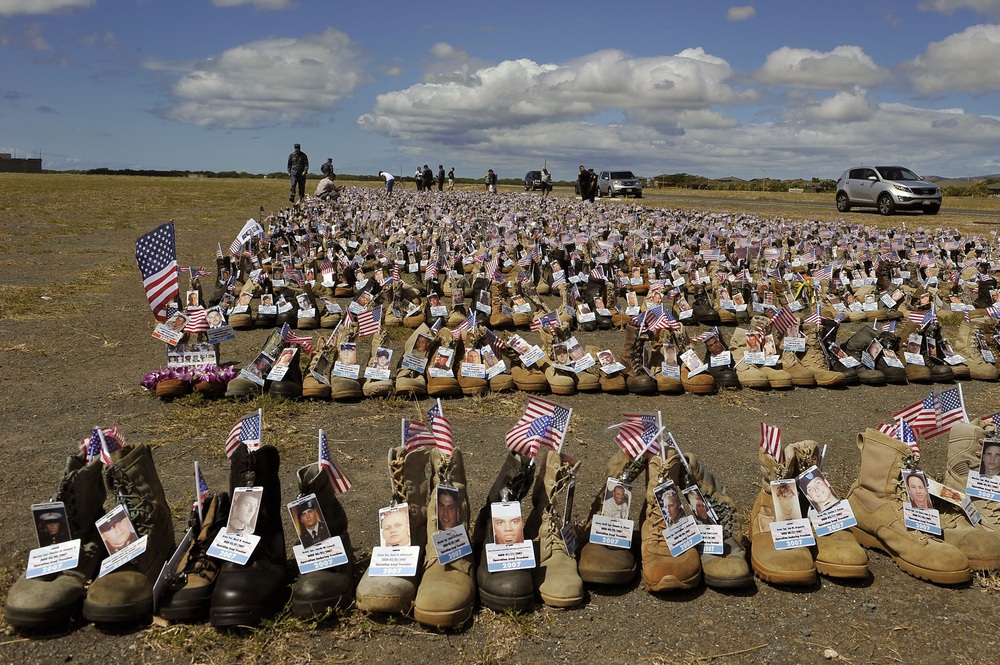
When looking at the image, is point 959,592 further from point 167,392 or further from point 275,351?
point 167,392

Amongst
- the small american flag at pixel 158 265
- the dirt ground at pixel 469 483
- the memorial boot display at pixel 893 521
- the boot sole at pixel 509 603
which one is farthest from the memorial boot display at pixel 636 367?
the small american flag at pixel 158 265

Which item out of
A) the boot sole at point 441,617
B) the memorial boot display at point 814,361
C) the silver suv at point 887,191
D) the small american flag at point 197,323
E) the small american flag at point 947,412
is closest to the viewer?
the boot sole at point 441,617

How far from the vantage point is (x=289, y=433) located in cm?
499

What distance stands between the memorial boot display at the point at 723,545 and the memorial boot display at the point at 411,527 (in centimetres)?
120

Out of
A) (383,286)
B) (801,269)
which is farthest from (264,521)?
(801,269)

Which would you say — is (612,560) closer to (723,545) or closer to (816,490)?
(723,545)

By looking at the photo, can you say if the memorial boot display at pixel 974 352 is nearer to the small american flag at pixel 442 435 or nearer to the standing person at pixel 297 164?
the small american flag at pixel 442 435

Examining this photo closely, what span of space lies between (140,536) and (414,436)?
3.84 feet

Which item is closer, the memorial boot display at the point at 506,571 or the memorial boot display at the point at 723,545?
the memorial boot display at the point at 506,571

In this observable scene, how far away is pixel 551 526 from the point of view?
126 inches

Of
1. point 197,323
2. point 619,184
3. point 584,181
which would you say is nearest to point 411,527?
point 197,323

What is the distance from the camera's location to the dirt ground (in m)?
2.77

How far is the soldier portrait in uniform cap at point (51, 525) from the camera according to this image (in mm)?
2807

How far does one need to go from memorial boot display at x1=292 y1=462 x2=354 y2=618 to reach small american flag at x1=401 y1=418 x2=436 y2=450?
0.36 m
